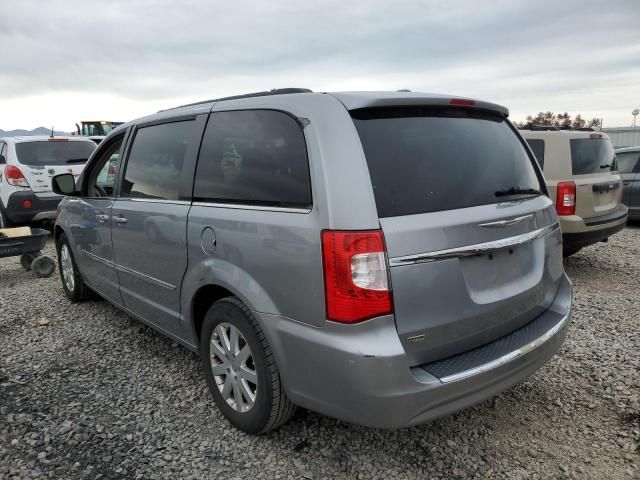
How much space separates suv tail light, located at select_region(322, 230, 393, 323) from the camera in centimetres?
199

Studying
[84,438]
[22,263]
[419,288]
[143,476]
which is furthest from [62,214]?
[419,288]

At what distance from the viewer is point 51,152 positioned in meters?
8.56

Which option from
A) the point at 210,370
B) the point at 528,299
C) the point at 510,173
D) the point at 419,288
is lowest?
the point at 210,370

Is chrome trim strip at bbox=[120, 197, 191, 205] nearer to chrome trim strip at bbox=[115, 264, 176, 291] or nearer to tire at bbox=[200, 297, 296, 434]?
chrome trim strip at bbox=[115, 264, 176, 291]

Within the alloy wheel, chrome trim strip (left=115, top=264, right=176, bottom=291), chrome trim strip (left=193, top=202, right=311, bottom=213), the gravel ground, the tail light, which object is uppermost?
the tail light

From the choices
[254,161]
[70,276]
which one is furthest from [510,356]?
[70,276]

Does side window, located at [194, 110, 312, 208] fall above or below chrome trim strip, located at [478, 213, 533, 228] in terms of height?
above

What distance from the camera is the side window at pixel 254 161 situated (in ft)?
7.45

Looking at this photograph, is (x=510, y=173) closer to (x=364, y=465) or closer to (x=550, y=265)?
(x=550, y=265)

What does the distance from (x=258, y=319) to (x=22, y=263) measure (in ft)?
17.8

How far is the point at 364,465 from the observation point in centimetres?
245

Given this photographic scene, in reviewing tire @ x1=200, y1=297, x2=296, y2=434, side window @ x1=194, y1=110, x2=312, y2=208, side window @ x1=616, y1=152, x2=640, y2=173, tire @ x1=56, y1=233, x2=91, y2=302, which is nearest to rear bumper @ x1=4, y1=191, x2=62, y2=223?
tire @ x1=56, y1=233, x2=91, y2=302

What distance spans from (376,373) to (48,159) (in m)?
8.35

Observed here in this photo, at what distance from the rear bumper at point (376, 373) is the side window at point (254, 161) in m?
0.60
